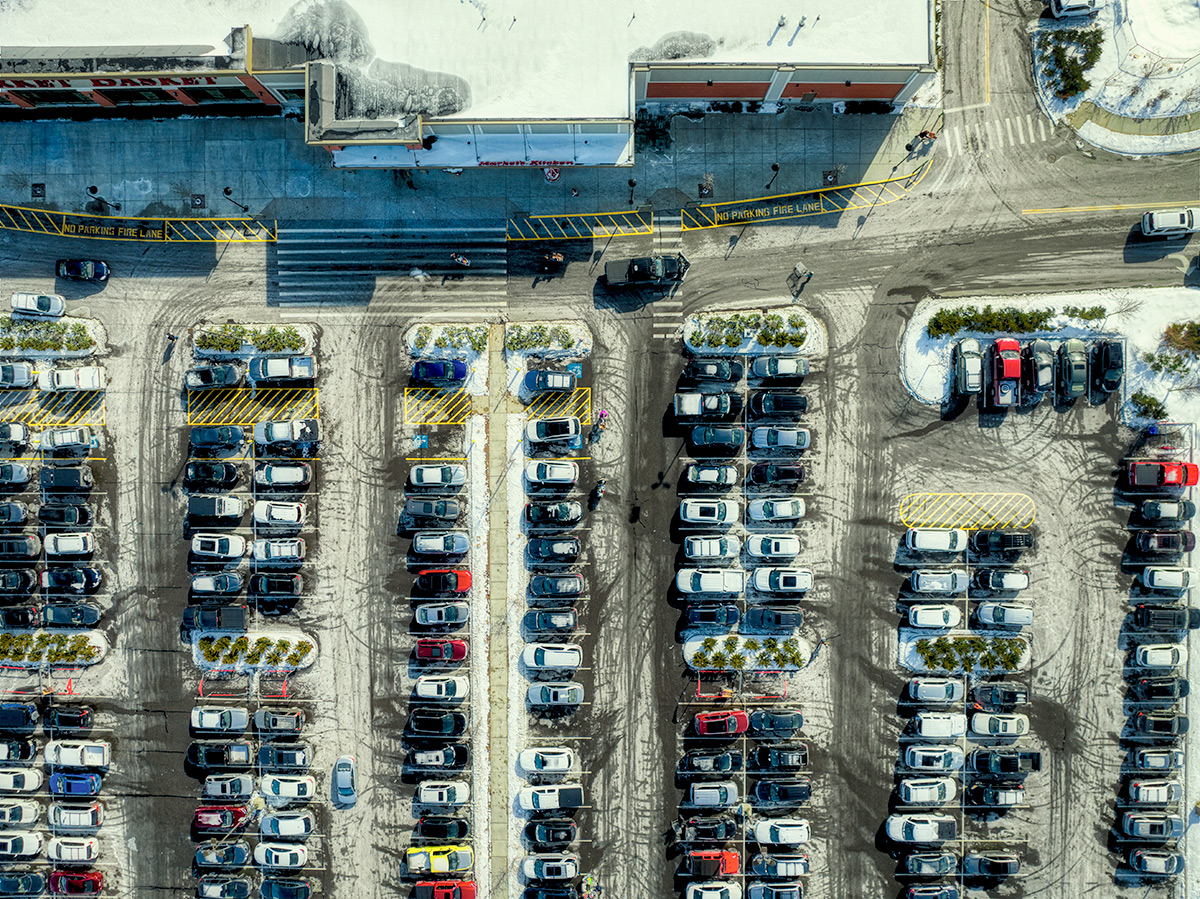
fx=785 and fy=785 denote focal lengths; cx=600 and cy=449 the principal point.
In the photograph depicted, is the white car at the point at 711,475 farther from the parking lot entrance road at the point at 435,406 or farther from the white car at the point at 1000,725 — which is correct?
the white car at the point at 1000,725

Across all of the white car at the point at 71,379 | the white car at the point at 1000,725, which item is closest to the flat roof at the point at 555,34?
the white car at the point at 71,379

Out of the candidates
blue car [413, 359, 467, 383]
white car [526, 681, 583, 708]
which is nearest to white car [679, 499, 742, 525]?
white car [526, 681, 583, 708]

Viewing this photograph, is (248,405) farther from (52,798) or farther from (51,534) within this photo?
(52,798)

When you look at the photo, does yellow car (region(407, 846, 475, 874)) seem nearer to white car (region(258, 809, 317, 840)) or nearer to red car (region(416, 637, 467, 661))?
white car (region(258, 809, 317, 840))

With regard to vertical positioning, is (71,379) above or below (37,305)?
below

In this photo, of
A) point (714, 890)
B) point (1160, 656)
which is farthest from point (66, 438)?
point (1160, 656)

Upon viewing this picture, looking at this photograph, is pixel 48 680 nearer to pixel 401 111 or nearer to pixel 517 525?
pixel 517 525

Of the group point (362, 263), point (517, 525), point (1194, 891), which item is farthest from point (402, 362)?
point (1194, 891)
